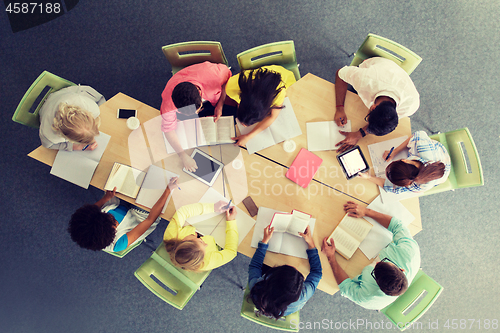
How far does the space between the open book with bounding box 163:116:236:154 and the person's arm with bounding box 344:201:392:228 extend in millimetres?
887

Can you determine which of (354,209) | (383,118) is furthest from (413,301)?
(383,118)

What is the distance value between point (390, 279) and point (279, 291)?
2.00 ft

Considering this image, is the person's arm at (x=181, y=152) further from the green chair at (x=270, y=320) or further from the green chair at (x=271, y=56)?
the green chair at (x=270, y=320)

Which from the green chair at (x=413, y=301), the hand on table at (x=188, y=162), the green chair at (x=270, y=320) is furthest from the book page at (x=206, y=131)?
the green chair at (x=413, y=301)

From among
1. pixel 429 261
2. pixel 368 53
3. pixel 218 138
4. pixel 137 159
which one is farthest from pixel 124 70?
pixel 429 261

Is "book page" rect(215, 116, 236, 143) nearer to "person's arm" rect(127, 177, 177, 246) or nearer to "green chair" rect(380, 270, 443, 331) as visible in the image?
"person's arm" rect(127, 177, 177, 246)

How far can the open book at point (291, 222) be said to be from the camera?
163 cm

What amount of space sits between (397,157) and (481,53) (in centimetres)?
179

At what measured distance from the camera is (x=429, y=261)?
7.97 ft

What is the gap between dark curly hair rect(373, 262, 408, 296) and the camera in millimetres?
1422

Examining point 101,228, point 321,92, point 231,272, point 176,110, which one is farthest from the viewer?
point 231,272

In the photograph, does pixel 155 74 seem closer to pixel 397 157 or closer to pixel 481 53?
pixel 397 157

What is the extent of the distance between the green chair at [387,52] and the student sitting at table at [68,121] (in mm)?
1871

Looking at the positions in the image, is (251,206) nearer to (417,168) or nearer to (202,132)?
(202,132)
